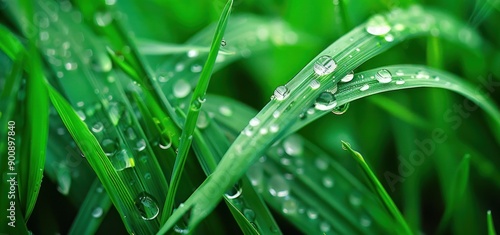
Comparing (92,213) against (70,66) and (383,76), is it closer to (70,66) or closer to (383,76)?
(70,66)

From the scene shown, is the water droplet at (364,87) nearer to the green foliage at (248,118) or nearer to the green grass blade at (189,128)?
the green foliage at (248,118)

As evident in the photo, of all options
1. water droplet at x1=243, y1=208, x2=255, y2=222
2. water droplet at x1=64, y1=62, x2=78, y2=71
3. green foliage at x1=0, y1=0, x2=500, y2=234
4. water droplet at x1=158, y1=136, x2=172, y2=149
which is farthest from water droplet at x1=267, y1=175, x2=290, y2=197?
water droplet at x1=64, y1=62, x2=78, y2=71

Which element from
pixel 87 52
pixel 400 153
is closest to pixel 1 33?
pixel 87 52

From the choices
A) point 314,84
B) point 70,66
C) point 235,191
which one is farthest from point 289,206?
point 70,66

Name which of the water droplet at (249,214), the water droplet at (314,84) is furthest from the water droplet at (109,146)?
the water droplet at (314,84)

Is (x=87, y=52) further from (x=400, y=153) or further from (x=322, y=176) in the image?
(x=400, y=153)
